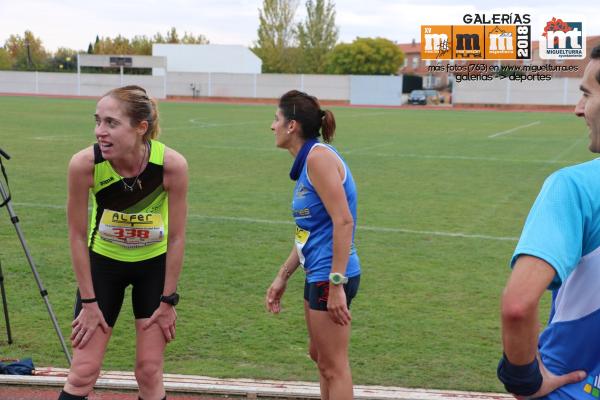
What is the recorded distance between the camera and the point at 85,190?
4055 millimetres

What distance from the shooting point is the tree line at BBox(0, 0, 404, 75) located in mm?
86938

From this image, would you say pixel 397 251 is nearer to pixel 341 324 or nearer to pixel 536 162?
pixel 341 324

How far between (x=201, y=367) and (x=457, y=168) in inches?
543

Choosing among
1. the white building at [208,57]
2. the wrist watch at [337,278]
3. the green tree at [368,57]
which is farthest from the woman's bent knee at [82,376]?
the green tree at [368,57]

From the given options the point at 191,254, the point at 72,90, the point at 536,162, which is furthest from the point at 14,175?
the point at 72,90

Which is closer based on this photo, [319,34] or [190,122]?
[190,122]

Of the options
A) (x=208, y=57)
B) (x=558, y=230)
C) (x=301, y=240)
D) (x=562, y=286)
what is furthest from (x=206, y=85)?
(x=558, y=230)

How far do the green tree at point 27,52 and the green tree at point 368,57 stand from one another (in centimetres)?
3572

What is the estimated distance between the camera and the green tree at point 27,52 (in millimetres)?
94562

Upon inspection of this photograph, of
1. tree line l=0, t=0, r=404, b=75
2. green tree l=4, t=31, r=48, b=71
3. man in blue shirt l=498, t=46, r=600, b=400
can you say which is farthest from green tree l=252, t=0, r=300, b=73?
man in blue shirt l=498, t=46, r=600, b=400

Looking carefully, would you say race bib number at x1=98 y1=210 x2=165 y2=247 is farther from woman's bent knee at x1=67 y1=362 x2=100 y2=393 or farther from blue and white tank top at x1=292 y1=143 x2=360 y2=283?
blue and white tank top at x1=292 y1=143 x2=360 y2=283

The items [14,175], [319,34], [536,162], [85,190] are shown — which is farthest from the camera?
[319,34]

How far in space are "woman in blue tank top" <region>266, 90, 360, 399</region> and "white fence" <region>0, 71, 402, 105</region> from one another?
60022 millimetres

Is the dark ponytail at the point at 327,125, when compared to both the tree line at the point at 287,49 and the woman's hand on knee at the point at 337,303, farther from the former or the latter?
the tree line at the point at 287,49
